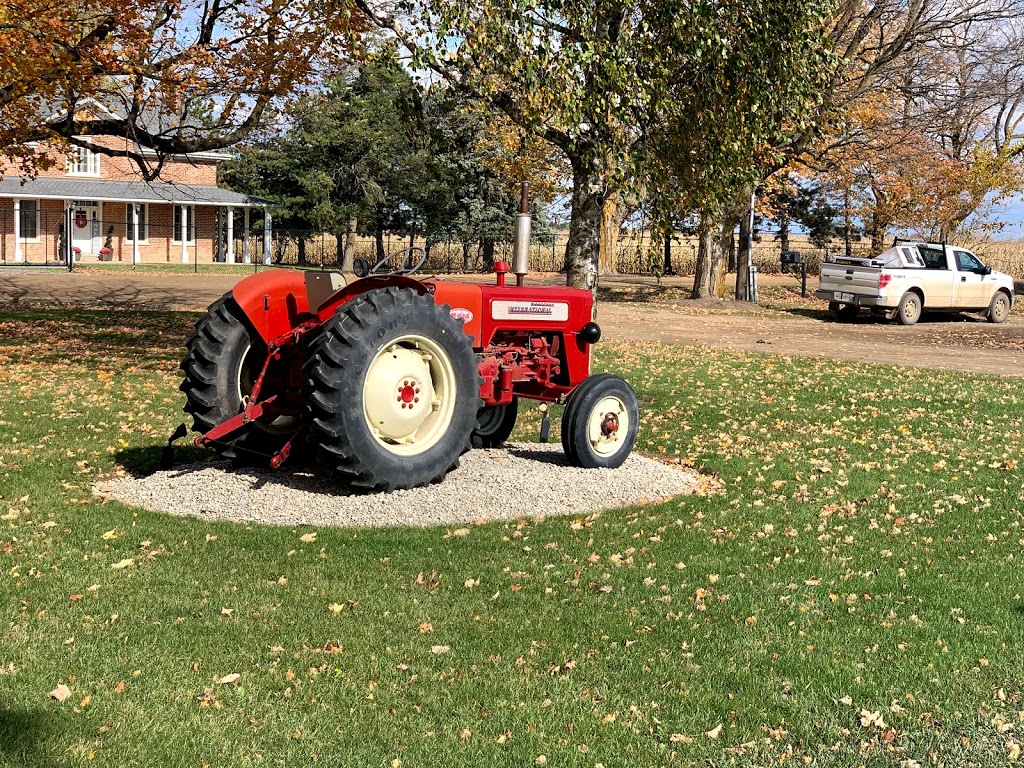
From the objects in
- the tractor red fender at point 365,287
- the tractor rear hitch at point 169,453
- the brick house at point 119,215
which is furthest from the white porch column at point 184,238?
the tractor red fender at point 365,287

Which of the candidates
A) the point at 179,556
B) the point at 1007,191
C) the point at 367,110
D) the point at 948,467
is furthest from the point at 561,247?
the point at 179,556

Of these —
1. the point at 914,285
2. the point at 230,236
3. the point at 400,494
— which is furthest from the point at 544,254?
the point at 400,494

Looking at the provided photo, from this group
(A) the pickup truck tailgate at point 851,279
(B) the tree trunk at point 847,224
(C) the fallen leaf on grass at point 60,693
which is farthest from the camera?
(B) the tree trunk at point 847,224

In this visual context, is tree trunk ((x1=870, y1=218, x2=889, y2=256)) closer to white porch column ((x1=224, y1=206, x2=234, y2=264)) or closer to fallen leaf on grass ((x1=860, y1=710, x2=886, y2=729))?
white porch column ((x1=224, y1=206, x2=234, y2=264))

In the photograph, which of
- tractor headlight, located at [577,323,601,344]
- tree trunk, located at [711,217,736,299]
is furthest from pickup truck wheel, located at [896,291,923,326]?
tractor headlight, located at [577,323,601,344]

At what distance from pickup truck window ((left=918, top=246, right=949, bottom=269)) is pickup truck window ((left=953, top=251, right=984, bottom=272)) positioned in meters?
0.41

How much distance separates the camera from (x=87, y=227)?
135 ft

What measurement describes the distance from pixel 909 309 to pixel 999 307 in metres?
3.30

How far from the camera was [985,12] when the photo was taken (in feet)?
72.8

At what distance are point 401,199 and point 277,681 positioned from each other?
4136 cm

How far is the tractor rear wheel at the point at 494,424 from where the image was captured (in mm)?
9016

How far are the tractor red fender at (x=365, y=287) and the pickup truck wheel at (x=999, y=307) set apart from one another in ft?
76.5

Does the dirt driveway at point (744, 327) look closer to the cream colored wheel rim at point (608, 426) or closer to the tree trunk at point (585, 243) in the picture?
the tree trunk at point (585, 243)

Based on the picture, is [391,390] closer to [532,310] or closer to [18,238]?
[532,310]
